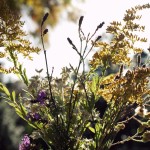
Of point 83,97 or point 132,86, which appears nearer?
point 132,86

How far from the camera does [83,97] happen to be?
3.74ft

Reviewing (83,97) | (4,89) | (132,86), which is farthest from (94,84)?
(4,89)

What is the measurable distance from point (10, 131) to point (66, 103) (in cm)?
1398

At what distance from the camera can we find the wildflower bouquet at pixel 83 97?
105cm

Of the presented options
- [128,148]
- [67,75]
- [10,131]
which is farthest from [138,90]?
[128,148]

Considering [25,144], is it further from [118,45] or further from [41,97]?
[118,45]

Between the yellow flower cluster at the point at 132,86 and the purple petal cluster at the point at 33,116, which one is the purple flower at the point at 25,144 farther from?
the yellow flower cluster at the point at 132,86

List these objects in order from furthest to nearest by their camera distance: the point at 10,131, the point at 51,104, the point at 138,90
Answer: the point at 10,131
the point at 51,104
the point at 138,90

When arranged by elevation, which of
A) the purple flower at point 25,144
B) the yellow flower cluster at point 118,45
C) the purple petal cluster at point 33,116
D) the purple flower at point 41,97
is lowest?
the purple flower at point 25,144

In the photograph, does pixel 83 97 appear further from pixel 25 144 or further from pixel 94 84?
pixel 25 144

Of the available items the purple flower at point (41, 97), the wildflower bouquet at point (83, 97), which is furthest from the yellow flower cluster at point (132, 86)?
the purple flower at point (41, 97)

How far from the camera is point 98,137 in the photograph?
107 centimetres

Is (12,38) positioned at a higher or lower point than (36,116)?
higher

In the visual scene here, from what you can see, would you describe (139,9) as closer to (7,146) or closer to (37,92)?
(37,92)
